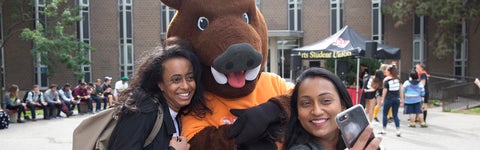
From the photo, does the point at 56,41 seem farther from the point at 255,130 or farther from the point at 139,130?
the point at 255,130

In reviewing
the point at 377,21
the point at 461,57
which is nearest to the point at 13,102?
the point at 377,21

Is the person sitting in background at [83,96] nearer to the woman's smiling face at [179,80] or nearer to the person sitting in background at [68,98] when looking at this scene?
the person sitting in background at [68,98]

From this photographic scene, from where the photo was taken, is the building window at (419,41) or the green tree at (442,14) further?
the building window at (419,41)

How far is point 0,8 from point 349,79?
1518 cm

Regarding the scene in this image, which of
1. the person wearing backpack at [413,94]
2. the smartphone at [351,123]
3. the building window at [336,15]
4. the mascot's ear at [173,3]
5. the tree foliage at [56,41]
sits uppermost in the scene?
the building window at [336,15]

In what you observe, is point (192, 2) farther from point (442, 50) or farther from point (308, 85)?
point (442, 50)

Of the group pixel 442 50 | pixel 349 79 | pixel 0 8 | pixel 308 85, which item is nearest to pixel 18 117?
pixel 0 8

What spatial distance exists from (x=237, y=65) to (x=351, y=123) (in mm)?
984

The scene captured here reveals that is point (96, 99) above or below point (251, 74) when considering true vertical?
below

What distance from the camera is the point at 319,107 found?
211 cm

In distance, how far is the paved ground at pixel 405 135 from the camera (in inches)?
340

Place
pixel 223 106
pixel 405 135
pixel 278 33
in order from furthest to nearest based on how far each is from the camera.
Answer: pixel 278 33 → pixel 405 135 → pixel 223 106

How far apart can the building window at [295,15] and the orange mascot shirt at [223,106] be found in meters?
20.4

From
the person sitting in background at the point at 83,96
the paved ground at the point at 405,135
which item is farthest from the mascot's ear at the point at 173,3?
the person sitting in background at the point at 83,96
